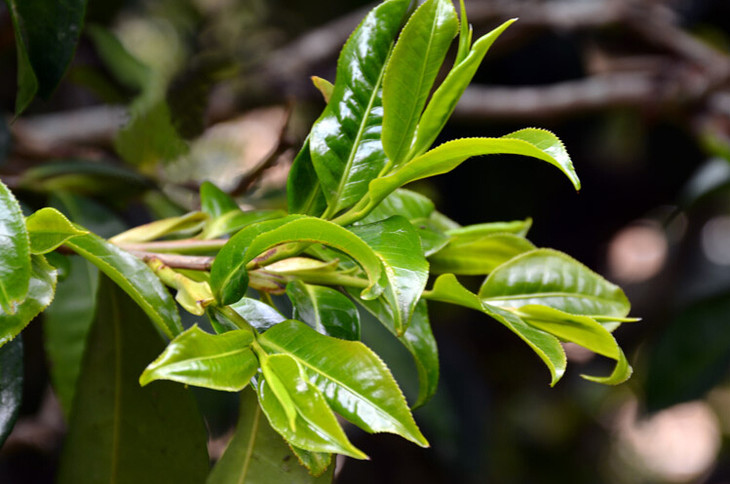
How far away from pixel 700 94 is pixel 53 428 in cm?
137

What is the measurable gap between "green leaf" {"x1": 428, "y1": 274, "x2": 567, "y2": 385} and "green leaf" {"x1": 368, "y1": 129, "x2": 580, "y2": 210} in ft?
0.18

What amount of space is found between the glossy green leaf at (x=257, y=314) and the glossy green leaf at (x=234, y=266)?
3cm

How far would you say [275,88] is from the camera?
1.36 meters

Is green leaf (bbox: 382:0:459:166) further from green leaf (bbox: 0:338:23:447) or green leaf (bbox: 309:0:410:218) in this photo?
green leaf (bbox: 0:338:23:447)

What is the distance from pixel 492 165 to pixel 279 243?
1201mm

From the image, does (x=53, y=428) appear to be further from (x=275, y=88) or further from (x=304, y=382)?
(x=304, y=382)

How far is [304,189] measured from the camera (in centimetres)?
38

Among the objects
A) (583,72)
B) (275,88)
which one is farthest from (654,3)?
(275,88)

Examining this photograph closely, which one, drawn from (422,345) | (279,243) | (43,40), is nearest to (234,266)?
(279,243)

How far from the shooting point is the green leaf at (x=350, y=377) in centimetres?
28

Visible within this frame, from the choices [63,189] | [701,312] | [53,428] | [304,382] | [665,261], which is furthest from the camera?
[665,261]

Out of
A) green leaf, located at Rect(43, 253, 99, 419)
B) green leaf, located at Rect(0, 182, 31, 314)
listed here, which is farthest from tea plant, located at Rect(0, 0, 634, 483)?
green leaf, located at Rect(43, 253, 99, 419)

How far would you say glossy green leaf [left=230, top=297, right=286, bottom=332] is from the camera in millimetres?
348

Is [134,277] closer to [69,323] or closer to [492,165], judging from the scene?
[69,323]
